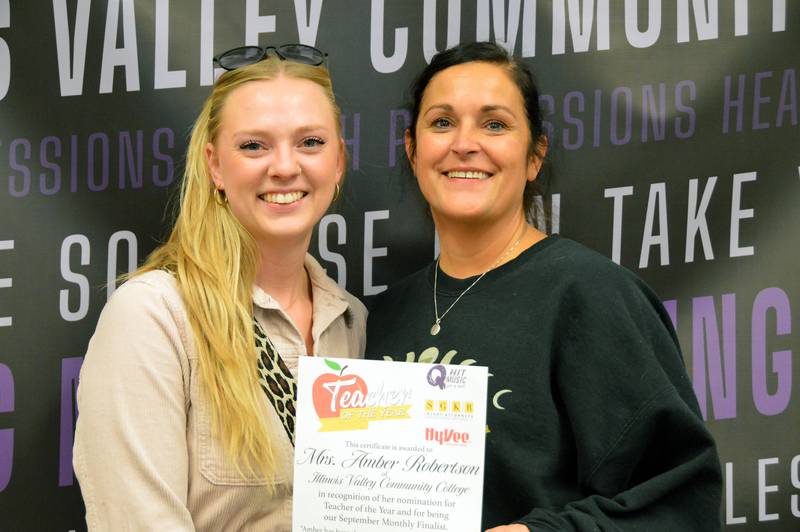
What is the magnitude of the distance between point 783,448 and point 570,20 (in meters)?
1.41

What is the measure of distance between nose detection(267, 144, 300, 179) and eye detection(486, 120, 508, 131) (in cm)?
46

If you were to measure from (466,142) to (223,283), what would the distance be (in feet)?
2.10

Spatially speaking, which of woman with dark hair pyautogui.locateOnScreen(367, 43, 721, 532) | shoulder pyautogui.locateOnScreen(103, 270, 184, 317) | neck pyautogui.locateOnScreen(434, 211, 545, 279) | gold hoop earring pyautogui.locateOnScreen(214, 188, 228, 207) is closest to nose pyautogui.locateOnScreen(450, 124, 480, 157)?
woman with dark hair pyautogui.locateOnScreen(367, 43, 721, 532)

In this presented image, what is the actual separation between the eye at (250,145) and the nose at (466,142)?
1.49 feet

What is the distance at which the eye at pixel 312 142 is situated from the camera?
2.16 metres

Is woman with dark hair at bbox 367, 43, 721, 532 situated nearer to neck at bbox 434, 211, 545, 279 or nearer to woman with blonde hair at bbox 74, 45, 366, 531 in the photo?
neck at bbox 434, 211, 545, 279

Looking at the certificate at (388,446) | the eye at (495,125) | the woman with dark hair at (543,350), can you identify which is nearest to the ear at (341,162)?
the woman with dark hair at (543,350)

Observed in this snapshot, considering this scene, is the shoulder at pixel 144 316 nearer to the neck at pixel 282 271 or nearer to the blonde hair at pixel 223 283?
the blonde hair at pixel 223 283

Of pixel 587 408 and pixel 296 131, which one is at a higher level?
pixel 296 131

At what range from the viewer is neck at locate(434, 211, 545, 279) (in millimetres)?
2186

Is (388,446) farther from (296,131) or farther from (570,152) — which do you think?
(570,152)

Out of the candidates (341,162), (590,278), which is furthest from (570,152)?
→ (590,278)

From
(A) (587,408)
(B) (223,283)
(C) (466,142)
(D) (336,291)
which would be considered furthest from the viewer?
(D) (336,291)

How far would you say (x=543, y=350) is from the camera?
1946mm
